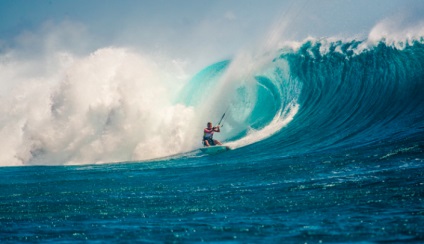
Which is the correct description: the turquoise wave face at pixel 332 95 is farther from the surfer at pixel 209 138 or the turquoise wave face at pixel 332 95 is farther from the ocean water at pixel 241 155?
the surfer at pixel 209 138

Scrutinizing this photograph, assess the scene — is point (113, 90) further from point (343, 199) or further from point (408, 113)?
point (343, 199)

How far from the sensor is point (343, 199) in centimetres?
890

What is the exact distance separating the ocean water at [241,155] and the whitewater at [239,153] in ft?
0.19

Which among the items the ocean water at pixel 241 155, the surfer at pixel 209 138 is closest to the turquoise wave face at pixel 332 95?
the ocean water at pixel 241 155

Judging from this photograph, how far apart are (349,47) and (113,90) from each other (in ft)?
43.6

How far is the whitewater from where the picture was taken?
7.96 meters

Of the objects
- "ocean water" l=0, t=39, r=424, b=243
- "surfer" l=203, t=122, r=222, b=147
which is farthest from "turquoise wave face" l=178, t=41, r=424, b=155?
"surfer" l=203, t=122, r=222, b=147

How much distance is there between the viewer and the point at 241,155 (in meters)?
16.6

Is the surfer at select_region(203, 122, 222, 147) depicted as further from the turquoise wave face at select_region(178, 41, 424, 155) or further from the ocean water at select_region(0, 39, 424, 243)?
the turquoise wave face at select_region(178, 41, 424, 155)

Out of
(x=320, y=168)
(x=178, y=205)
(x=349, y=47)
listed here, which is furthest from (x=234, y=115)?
(x=178, y=205)

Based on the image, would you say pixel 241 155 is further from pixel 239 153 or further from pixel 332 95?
pixel 332 95

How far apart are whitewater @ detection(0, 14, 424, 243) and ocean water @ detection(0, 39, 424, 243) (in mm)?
57

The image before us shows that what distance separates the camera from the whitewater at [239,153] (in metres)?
7.96

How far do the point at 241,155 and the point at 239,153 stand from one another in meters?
0.47
